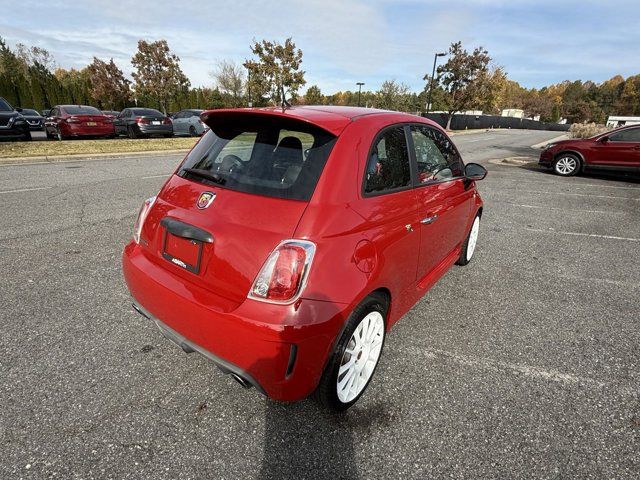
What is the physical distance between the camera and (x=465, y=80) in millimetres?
37500

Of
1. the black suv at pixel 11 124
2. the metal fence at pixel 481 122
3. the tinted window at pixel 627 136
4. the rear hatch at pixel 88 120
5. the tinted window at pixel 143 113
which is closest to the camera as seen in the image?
the tinted window at pixel 627 136

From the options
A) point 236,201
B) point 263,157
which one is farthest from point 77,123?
point 236,201

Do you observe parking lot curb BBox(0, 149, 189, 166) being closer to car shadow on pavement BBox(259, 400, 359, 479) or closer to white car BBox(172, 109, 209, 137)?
white car BBox(172, 109, 209, 137)

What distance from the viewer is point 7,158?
10.3 m

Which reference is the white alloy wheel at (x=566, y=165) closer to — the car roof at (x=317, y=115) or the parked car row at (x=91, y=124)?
the parked car row at (x=91, y=124)

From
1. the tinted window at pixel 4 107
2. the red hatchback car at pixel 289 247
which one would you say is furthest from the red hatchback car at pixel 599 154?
the tinted window at pixel 4 107

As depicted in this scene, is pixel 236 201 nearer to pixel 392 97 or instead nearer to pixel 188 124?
pixel 188 124

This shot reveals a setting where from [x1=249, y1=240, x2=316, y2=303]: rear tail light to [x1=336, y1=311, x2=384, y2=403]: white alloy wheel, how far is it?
1.63 ft

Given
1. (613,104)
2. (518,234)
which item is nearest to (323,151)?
(518,234)

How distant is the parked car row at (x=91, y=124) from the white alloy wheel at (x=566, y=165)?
38.0 feet

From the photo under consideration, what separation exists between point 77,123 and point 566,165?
1830cm

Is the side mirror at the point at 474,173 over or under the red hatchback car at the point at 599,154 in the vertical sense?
over

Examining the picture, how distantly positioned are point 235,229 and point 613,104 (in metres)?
135

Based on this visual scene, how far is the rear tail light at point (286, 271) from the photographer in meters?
1.78
